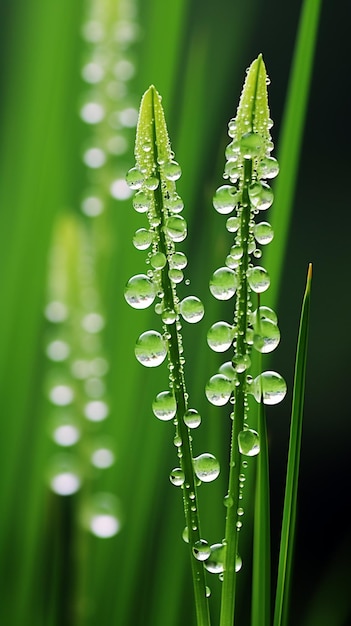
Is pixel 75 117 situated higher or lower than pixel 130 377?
higher

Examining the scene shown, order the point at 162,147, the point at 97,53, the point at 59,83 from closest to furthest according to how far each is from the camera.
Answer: the point at 162,147 < the point at 97,53 < the point at 59,83

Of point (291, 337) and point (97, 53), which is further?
point (291, 337)

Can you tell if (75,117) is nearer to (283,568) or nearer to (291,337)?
(283,568)

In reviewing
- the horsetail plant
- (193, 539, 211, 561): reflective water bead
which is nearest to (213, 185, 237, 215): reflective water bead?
the horsetail plant

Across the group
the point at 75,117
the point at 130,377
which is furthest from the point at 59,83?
A: the point at 130,377

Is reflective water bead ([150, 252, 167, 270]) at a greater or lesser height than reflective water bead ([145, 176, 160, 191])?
lesser

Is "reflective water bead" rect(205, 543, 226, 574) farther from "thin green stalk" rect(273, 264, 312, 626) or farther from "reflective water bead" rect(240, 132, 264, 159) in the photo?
"reflective water bead" rect(240, 132, 264, 159)
